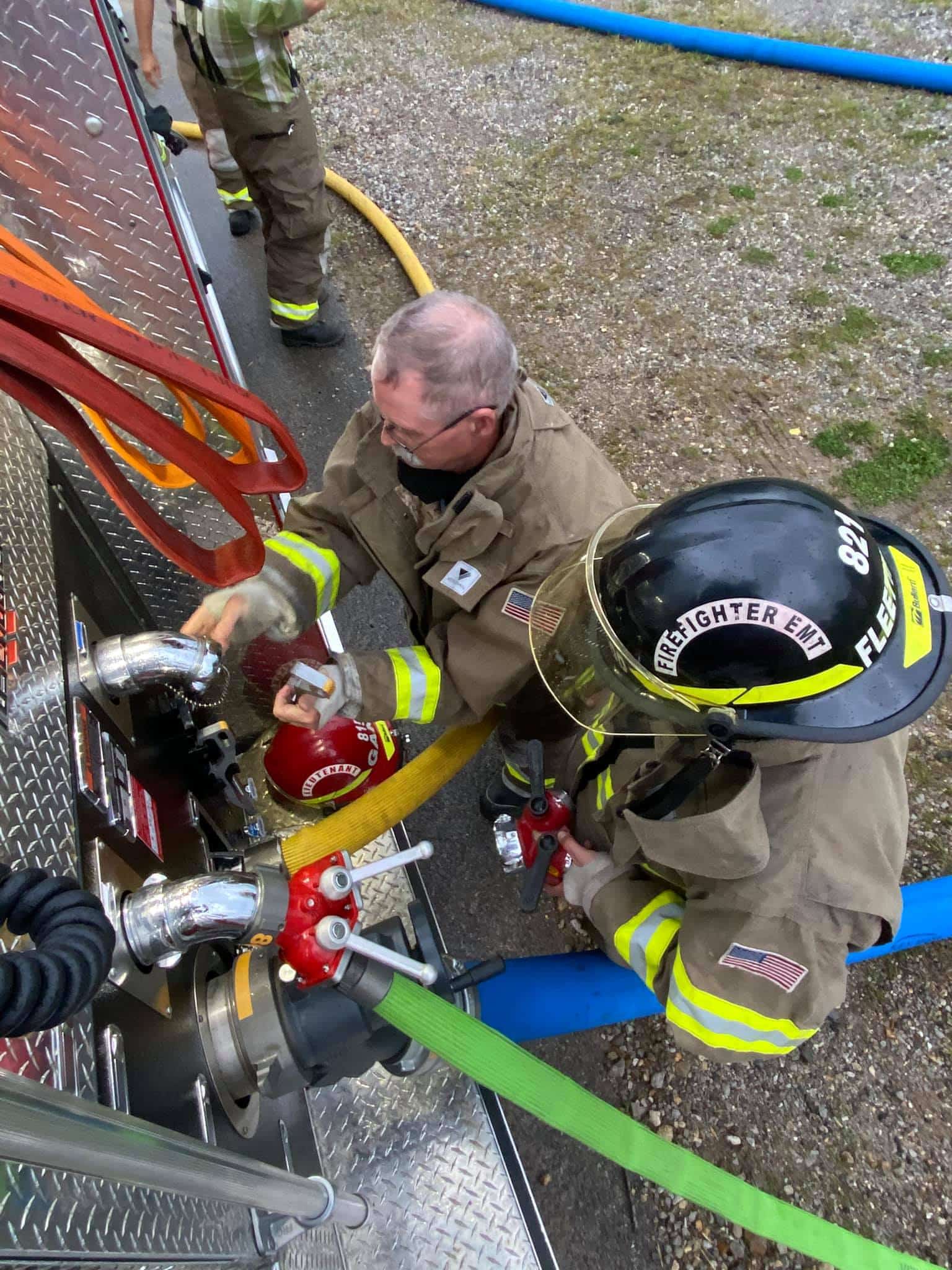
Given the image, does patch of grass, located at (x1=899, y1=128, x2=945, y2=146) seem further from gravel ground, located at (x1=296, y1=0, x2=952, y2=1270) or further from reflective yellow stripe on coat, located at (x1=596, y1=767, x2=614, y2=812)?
reflective yellow stripe on coat, located at (x1=596, y1=767, x2=614, y2=812)

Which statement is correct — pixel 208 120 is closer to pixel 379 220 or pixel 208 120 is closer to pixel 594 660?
pixel 379 220

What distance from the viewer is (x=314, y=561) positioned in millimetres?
2350

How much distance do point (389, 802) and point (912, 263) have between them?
15.5ft

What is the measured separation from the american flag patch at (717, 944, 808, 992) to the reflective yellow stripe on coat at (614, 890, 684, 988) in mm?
239

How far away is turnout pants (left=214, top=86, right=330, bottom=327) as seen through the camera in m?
3.89

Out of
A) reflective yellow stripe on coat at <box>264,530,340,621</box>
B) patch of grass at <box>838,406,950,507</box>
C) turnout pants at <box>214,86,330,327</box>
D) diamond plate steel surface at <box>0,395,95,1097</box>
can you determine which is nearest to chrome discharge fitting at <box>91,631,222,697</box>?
diamond plate steel surface at <box>0,395,95,1097</box>

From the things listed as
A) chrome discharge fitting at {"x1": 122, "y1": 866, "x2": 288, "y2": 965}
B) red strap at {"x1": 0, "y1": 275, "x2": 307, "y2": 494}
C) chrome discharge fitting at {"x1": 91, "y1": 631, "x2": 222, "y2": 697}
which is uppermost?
red strap at {"x1": 0, "y1": 275, "x2": 307, "y2": 494}

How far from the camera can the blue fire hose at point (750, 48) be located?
585cm

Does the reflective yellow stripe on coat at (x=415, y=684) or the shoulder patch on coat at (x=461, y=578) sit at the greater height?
the shoulder patch on coat at (x=461, y=578)

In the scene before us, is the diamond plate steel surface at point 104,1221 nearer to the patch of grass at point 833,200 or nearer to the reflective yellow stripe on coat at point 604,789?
the reflective yellow stripe on coat at point 604,789

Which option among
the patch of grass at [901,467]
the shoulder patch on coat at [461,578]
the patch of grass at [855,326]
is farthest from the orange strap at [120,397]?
the patch of grass at [855,326]

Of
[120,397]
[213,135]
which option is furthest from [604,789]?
[213,135]

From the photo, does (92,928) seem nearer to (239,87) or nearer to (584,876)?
(584,876)

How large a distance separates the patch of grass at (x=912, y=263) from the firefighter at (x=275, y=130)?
3361 millimetres
